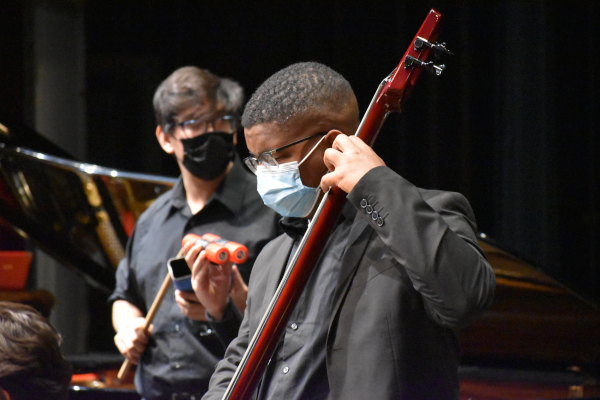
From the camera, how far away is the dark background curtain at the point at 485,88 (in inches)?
137

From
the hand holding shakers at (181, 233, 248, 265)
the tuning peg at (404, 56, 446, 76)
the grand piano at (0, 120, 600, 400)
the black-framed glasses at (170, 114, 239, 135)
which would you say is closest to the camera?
the tuning peg at (404, 56, 446, 76)

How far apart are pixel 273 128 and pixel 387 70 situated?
2.65m

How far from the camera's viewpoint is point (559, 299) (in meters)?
2.49

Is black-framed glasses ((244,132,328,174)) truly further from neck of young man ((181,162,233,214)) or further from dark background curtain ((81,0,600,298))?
dark background curtain ((81,0,600,298))

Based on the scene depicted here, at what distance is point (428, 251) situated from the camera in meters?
1.10

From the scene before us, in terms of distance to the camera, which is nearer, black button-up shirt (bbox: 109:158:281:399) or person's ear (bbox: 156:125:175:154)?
black button-up shirt (bbox: 109:158:281:399)

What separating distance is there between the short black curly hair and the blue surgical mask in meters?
0.11

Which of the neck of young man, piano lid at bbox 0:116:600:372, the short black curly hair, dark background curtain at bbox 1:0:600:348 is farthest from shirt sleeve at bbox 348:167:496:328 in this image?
dark background curtain at bbox 1:0:600:348

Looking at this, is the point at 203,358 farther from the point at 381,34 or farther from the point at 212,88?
the point at 381,34

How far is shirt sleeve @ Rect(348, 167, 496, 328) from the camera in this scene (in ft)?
3.61

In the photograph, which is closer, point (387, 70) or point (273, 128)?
point (273, 128)

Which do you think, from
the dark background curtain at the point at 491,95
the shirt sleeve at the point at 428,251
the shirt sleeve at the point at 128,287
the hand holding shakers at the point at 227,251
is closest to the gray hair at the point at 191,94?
the shirt sleeve at the point at 128,287

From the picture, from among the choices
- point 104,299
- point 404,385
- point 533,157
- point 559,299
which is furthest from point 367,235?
point 104,299

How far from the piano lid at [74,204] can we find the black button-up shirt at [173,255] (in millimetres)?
670
